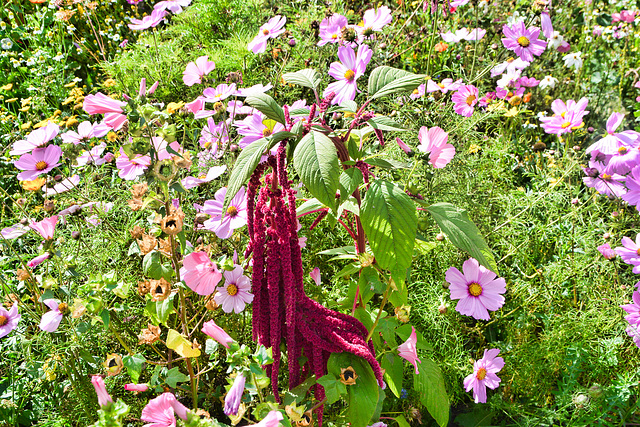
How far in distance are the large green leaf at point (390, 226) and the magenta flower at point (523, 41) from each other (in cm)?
134

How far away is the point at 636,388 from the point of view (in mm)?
1491

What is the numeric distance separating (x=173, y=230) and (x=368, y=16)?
4.17 ft

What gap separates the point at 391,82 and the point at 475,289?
672mm

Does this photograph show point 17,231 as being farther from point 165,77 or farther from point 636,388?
point 636,388

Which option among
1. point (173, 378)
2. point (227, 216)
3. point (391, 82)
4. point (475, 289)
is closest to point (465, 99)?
point (475, 289)

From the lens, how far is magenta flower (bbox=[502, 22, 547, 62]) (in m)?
1.93

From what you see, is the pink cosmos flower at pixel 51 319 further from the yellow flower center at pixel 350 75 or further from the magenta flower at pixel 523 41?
the magenta flower at pixel 523 41

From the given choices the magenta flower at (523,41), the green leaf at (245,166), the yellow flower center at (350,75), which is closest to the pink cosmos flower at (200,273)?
the green leaf at (245,166)

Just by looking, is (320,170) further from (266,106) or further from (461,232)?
(461,232)

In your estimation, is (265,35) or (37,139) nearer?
A: (37,139)

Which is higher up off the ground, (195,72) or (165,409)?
(195,72)

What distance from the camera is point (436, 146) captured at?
110 centimetres

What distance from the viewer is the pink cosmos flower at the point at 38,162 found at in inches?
56.5

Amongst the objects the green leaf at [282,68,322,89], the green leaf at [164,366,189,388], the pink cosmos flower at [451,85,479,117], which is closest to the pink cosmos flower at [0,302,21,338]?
the green leaf at [164,366,189,388]
